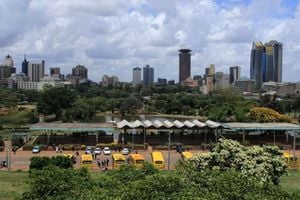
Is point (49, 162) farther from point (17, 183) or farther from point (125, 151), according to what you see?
point (125, 151)

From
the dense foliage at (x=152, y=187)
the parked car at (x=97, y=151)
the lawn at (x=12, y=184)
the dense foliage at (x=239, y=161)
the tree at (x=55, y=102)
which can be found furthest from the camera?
the tree at (x=55, y=102)

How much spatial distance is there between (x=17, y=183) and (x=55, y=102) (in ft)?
207

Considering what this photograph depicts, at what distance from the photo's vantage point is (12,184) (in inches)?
1283

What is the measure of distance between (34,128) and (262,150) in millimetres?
36783

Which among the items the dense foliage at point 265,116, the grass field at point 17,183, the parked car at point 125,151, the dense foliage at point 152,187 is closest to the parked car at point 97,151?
the parked car at point 125,151

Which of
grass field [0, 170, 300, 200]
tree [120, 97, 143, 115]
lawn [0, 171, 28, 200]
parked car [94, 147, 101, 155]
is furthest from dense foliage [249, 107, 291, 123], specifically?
lawn [0, 171, 28, 200]

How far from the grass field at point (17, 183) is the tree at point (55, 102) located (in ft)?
189

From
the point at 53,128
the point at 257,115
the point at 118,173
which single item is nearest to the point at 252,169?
the point at 118,173

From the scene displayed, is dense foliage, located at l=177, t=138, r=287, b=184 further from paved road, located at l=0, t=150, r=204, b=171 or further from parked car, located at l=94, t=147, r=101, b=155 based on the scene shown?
parked car, located at l=94, t=147, r=101, b=155

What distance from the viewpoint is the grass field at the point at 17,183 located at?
28.7 meters

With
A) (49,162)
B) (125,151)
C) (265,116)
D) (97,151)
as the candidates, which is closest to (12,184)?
(49,162)

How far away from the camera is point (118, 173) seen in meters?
21.4

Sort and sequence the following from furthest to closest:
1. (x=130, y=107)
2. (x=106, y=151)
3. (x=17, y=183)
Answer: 1. (x=130, y=107)
2. (x=106, y=151)
3. (x=17, y=183)

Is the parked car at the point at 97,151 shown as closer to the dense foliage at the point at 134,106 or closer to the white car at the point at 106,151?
the white car at the point at 106,151
